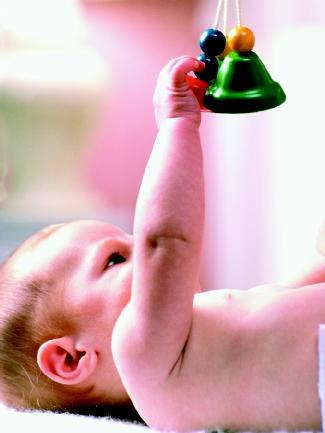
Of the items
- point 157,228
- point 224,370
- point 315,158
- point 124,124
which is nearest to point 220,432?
point 224,370

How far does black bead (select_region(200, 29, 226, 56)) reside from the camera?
90 cm

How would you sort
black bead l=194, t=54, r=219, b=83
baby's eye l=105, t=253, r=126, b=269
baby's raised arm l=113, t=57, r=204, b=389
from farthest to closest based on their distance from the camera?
baby's eye l=105, t=253, r=126, b=269, black bead l=194, t=54, r=219, b=83, baby's raised arm l=113, t=57, r=204, b=389

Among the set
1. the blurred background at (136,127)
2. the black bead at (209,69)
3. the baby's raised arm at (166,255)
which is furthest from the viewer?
the blurred background at (136,127)

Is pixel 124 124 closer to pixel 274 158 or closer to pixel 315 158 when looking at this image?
pixel 274 158

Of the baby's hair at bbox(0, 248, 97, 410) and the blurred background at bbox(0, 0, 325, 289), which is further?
the blurred background at bbox(0, 0, 325, 289)

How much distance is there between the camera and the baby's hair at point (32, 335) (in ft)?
3.27

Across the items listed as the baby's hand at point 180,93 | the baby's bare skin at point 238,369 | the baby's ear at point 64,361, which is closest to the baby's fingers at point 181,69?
the baby's hand at point 180,93

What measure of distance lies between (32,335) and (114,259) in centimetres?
16

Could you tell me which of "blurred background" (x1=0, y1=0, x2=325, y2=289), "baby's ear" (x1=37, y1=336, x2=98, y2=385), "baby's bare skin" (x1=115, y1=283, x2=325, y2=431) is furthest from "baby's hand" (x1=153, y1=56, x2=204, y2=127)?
"blurred background" (x1=0, y1=0, x2=325, y2=289)

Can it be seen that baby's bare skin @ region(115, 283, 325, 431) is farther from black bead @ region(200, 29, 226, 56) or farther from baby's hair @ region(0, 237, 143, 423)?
black bead @ region(200, 29, 226, 56)

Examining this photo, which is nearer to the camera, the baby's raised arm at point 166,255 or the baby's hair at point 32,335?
the baby's raised arm at point 166,255

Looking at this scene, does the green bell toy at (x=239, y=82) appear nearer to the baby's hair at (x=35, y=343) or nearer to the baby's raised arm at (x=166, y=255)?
the baby's raised arm at (x=166, y=255)

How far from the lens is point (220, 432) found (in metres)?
0.85

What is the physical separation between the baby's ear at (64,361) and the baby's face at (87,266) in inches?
1.3
